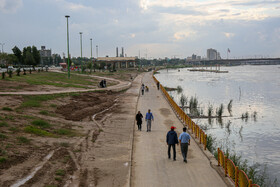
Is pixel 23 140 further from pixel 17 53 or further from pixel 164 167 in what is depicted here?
pixel 17 53

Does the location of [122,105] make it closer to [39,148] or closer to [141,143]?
[141,143]

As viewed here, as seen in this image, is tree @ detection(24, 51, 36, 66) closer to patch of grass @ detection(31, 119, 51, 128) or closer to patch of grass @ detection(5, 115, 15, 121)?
patch of grass @ detection(5, 115, 15, 121)

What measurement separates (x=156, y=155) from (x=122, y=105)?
732 inches

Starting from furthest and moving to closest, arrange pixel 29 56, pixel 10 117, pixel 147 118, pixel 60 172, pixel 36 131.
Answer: pixel 29 56 → pixel 147 118 → pixel 10 117 → pixel 36 131 → pixel 60 172

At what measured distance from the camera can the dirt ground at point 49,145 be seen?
10250 mm

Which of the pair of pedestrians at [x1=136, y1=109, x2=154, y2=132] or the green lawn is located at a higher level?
the green lawn

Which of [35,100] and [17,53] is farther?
[17,53]

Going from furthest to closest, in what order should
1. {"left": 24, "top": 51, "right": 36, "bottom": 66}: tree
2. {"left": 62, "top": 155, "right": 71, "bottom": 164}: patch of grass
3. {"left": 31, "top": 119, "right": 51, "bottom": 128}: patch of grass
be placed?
1. {"left": 24, "top": 51, "right": 36, "bottom": 66}: tree
2. {"left": 31, "top": 119, "right": 51, "bottom": 128}: patch of grass
3. {"left": 62, "top": 155, "right": 71, "bottom": 164}: patch of grass

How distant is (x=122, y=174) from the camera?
1103cm

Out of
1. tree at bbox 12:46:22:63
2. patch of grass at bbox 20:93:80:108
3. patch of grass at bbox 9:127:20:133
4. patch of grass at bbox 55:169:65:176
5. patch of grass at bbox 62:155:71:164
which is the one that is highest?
tree at bbox 12:46:22:63

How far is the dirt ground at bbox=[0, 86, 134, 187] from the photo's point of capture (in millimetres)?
10250

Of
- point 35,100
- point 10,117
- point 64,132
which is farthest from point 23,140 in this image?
point 35,100

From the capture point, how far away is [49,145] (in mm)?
14055

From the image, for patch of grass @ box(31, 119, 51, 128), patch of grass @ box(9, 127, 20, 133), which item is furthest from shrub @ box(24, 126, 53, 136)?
patch of grass @ box(31, 119, 51, 128)
